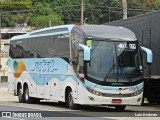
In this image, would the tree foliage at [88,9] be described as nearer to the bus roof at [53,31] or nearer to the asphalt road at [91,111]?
the bus roof at [53,31]

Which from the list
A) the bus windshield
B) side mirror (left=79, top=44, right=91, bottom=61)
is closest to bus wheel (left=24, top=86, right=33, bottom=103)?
the bus windshield

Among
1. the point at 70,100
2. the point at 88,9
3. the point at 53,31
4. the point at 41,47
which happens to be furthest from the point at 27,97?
the point at 88,9

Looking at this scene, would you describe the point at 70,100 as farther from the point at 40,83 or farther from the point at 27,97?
the point at 27,97

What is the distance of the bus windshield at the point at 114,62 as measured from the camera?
62.8 feet

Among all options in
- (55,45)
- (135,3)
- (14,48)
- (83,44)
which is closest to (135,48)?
(83,44)

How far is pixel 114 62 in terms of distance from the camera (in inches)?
762

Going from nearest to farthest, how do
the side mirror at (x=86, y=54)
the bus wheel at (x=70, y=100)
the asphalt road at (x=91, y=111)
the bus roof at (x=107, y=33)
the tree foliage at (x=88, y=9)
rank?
the asphalt road at (x=91, y=111)
the side mirror at (x=86, y=54)
the bus roof at (x=107, y=33)
the bus wheel at (x=70, y=100)
the tree foliage at (x=88, y=9)

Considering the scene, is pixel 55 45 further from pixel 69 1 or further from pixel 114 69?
pixel 69 1

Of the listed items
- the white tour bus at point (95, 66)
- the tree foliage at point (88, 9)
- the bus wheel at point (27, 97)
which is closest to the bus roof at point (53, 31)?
the white tour bus at point (95, 66)

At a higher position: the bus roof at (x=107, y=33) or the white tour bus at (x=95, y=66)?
the bus roof at (x=107, y=33)

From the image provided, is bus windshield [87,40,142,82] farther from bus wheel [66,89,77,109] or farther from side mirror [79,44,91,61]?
bus wheel [66,89,77,109]

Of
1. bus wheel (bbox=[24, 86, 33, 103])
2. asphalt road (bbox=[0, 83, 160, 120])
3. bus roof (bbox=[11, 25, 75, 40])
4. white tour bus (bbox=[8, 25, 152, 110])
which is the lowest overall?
bus wheel (bbox=[24, 86, 33, 103])

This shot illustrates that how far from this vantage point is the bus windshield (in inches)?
754

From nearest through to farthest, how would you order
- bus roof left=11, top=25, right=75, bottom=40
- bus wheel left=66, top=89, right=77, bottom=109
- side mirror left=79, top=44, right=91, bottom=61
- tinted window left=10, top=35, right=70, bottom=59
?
side mirror left=79, top=44, right=91, bottom=61
bus wheel left=66, top=89, right=77, bottom=109
bus roof left=11, top=25, right=75, bottom=40
tinted window left=10, top=35, right=70, bottom=59
